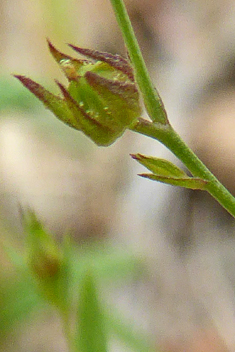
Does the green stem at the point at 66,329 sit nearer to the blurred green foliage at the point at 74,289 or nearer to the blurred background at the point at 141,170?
the blurred green foliage at the point at 74,289

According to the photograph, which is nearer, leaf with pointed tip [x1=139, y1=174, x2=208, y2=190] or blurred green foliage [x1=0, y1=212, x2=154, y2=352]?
leaf with pointed tip [x1=139, y1=174, x2=208, y2=190]

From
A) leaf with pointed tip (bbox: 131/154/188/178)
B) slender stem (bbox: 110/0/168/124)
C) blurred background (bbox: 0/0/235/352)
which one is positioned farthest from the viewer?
blurred background (bbox: 0/0/235/352)

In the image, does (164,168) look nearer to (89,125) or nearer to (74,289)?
(89,125)

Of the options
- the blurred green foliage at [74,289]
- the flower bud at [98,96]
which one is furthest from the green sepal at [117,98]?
the blurred green foliage at [74,289]

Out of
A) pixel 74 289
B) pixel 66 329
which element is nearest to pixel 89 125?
pixel 66 329

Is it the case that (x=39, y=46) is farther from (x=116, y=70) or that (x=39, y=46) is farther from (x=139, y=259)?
(x=116, y=70)

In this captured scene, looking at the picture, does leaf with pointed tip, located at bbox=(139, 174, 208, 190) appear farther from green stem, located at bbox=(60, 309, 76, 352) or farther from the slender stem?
green stem, located at bbox=(60, 309, 76, 352)

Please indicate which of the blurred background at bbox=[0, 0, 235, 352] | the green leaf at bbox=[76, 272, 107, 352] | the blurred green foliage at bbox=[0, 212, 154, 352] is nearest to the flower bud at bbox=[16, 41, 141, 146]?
the blurred green foliage at bbox=[0, 212, 154, 352]

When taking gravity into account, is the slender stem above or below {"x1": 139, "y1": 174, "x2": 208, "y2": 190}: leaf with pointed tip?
above
